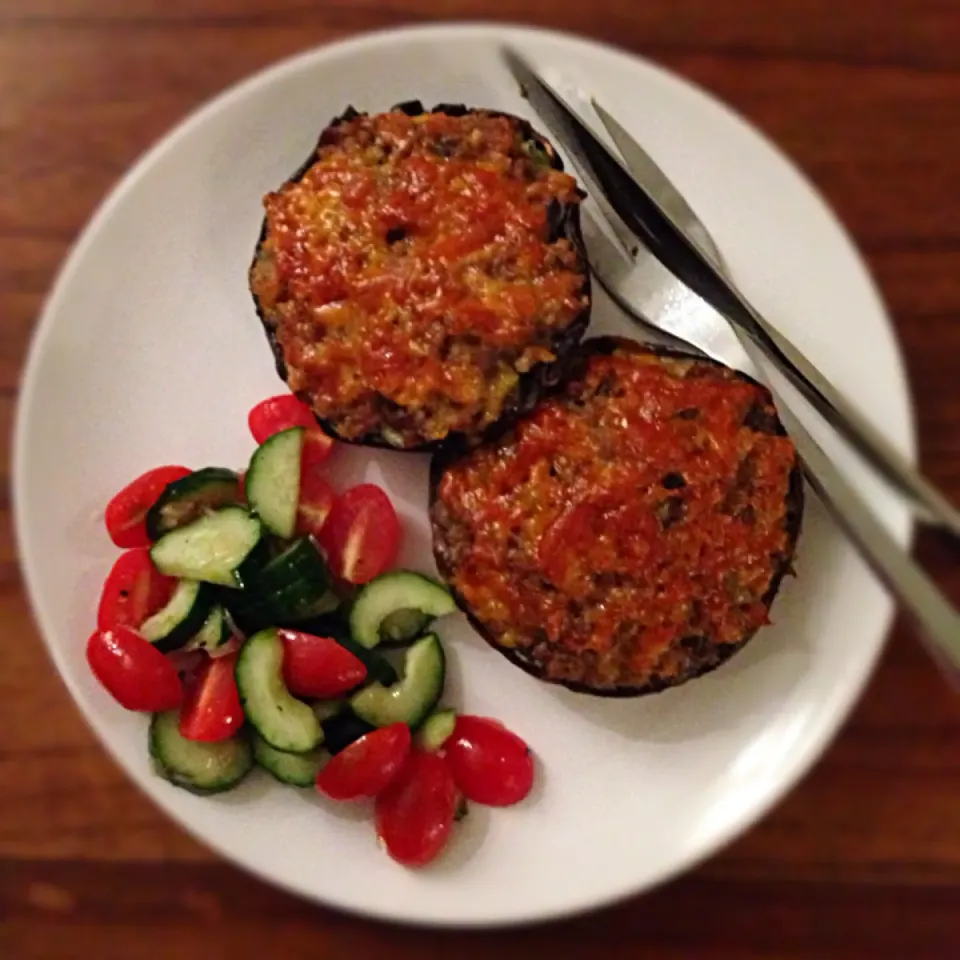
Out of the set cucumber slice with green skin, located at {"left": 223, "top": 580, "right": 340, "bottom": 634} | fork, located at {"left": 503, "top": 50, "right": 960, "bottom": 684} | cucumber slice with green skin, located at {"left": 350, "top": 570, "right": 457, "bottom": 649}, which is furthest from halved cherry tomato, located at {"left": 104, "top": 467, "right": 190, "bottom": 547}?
fork, located at {"left": 503, "top": 50, "right": 960, "bottom": 684}

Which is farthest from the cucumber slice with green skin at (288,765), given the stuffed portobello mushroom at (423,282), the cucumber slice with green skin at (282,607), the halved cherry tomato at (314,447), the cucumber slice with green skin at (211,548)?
the stuffed portobello mushroom at (423,282)

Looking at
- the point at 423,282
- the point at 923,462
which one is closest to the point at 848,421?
the point at 923,462

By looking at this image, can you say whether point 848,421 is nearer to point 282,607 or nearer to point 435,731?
point 435,731

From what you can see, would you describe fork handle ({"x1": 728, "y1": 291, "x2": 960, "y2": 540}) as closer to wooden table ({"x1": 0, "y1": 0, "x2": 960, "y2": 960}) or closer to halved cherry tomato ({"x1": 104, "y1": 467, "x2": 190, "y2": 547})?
wooden table ({"x1": 0, "y1": 0, "x2": 960, "y2": 960})

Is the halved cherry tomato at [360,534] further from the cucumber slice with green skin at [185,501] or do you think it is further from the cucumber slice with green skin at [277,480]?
the cucumber slice with green skin at [185,501]

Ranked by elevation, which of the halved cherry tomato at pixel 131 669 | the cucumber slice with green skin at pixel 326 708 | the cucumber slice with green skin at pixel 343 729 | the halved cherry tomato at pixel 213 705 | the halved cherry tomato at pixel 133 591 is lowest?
the cucumber slice with green skin at pixel 343 729

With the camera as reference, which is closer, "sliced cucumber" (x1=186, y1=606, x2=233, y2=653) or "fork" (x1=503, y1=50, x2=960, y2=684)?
"fork" (x1=503, y1=50, x2=960, y2=684)

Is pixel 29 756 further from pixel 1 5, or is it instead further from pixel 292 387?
pixel 1 5
